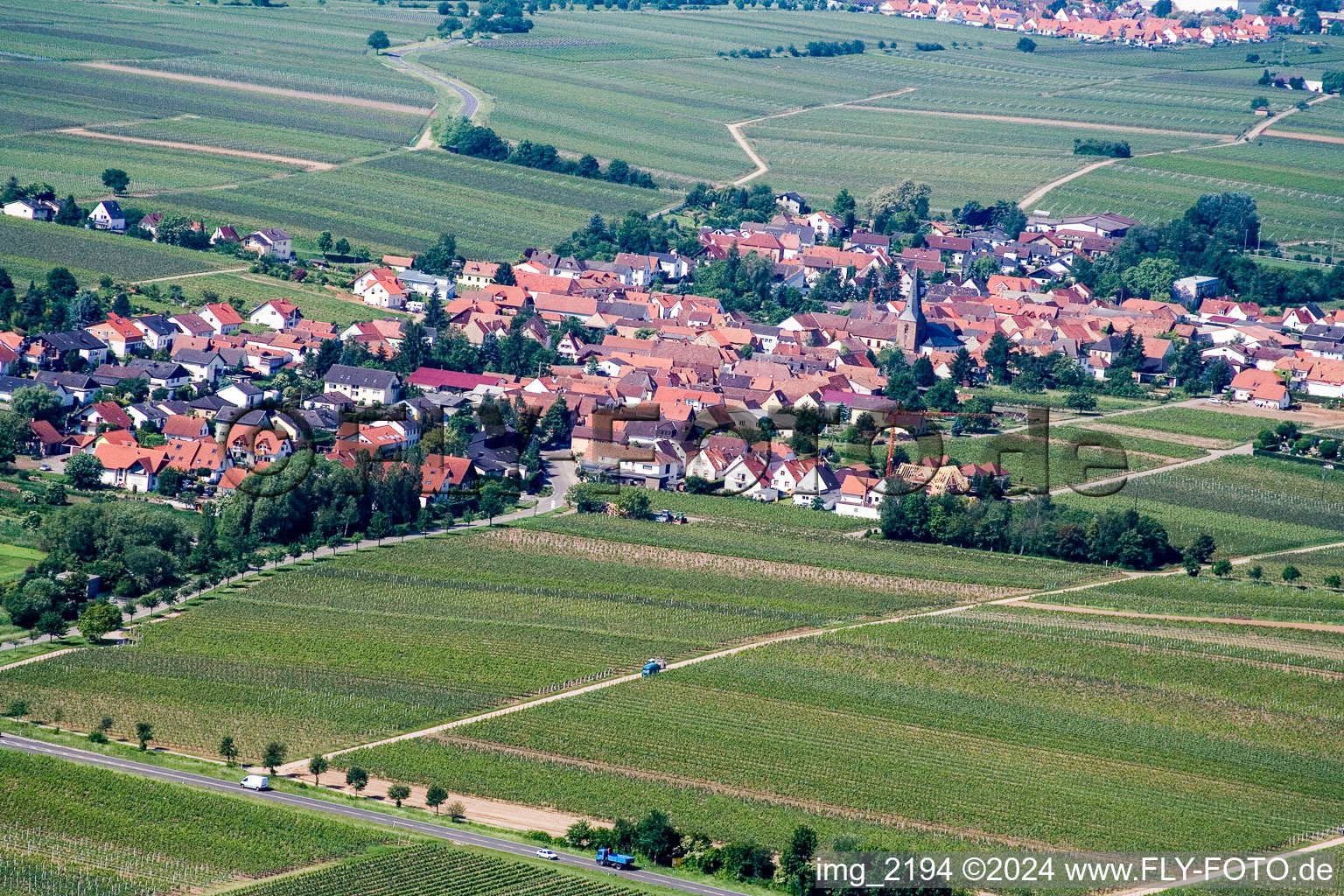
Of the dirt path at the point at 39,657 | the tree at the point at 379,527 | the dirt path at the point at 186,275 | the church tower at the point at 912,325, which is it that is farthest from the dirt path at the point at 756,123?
the dirt path at the point at 39,657

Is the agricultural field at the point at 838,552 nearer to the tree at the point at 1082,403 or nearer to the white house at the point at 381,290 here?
the tree at the point at 1082,403

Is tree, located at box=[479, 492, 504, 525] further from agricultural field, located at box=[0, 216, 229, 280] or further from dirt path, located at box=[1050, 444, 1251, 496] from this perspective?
agricultural field, located at box=[0, 216, 229, 280]

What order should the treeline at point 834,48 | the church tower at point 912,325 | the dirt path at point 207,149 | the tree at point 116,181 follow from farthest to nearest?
1. the treeline at point 834,48
2. the dirt path at point 207,149
3. the tree at point 116,181
4. the church tower at point 912,325

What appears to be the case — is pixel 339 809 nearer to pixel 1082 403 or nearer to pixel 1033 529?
pixel 1033 529

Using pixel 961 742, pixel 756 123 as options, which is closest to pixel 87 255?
pixel 961 742

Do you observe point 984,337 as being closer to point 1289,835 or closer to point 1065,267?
point 1065,267

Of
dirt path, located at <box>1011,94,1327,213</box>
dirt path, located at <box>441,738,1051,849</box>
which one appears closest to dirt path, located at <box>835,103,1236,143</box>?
dirt path, located at <box>1011,94,1327,213</box>
